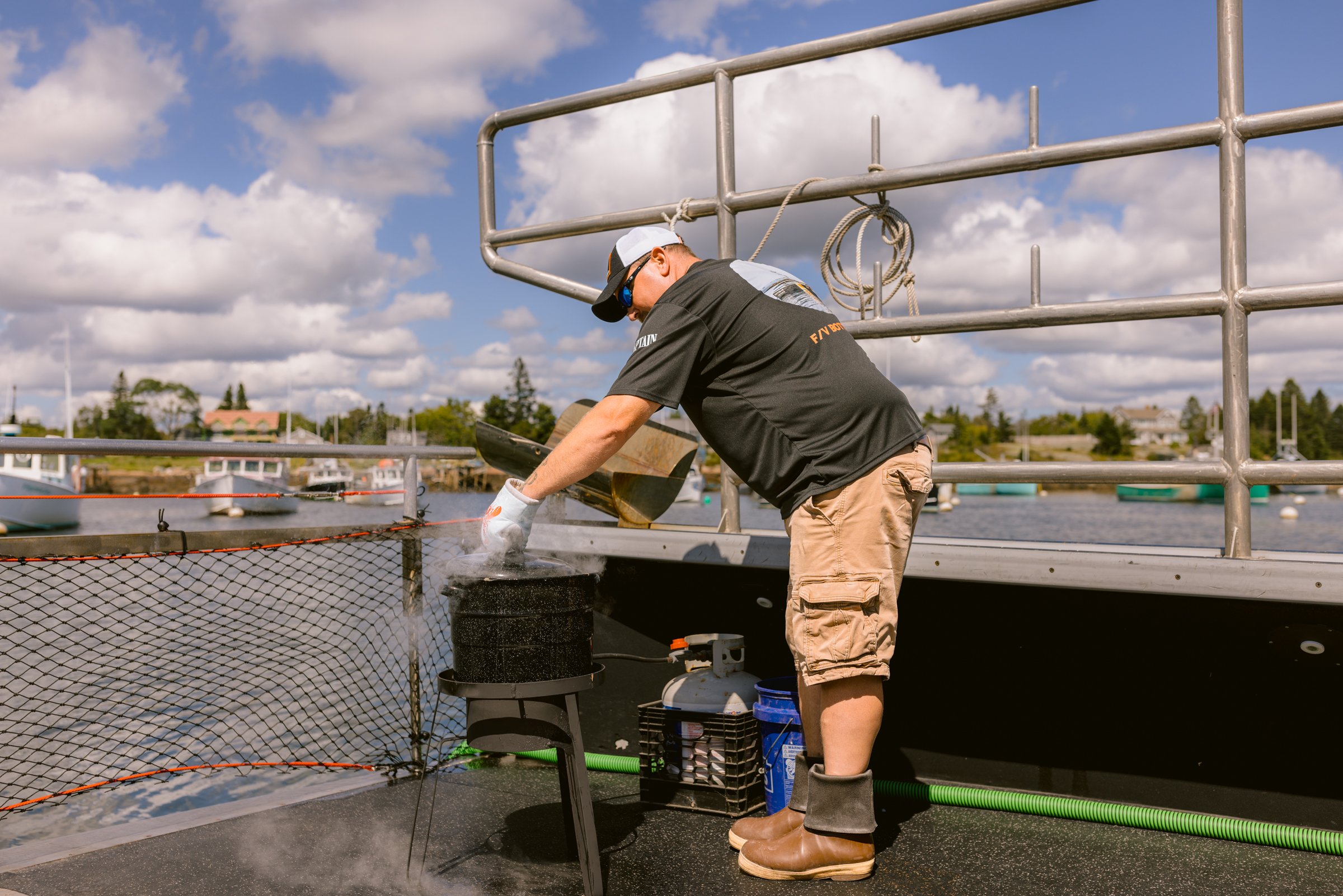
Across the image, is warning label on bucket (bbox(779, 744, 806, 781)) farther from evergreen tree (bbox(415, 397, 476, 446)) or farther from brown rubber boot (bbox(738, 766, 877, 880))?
evergreen tree (bbox(415, 397, 476, 446))

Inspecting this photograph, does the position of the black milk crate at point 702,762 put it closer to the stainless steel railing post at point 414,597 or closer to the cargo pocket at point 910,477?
the stainless steel railing post at point 414,597

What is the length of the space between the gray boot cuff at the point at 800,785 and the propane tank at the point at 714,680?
1.24 ft

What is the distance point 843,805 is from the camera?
8.87ft

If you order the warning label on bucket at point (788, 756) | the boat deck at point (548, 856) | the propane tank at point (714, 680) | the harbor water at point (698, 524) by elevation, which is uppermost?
the propane tank at point (714, 680)

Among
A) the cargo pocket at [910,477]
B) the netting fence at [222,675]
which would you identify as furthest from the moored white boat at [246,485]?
the cargo pocket at [910,477]

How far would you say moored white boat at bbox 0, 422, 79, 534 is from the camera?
1329 inches

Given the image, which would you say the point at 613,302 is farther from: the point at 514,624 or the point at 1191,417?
the point at 1191,417

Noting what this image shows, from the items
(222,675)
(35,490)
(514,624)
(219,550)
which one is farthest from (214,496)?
(35,490)

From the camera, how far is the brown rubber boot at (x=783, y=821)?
2986 mm

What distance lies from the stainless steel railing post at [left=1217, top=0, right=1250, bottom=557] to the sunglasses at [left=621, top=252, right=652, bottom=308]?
1.61 m

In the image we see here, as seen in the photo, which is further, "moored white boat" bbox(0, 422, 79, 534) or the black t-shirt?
"moored white boat" bbox(0, 422, 79, 534)

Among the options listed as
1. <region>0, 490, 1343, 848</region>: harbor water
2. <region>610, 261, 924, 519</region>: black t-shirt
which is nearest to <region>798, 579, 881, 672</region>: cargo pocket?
<region>610, 261, 924, 519</region>: black t-shirt

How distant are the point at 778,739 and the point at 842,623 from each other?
76 centimetres

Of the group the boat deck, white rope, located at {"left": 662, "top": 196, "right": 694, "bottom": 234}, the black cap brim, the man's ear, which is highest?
white rope, located at {"left": 662, "top": 196, "right": 694, "bottom": 234}
